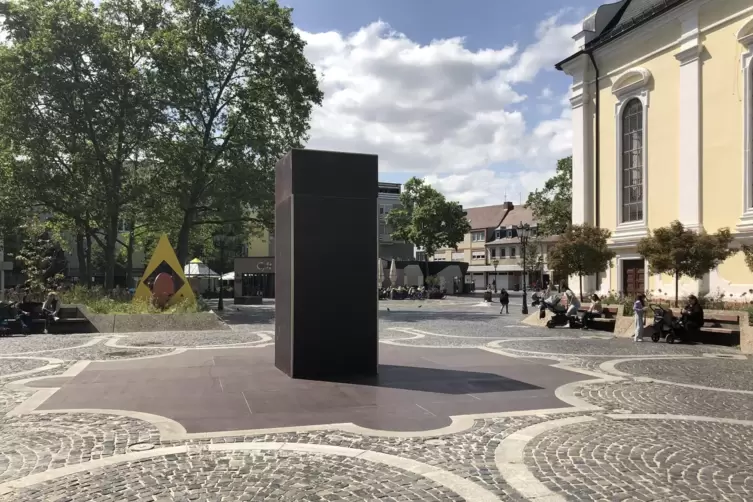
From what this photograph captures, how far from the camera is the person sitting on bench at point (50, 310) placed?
1922cm

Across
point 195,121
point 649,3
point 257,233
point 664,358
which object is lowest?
point 664,358

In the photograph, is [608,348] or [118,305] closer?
[608,348]

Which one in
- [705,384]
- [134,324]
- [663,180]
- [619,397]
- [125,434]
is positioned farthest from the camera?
[663,180]

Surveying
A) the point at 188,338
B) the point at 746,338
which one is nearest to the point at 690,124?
the point at 746,338

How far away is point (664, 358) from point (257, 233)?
26879mm

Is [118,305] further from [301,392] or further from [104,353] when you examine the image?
[301,392]

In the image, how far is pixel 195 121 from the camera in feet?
104

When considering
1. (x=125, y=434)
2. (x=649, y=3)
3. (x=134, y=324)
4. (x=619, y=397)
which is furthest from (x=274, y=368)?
(x=649, y=3)

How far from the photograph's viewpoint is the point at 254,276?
59.4m

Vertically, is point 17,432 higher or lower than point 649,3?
lower

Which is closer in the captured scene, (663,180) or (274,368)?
(274,368)

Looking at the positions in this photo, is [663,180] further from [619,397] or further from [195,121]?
[195,121]

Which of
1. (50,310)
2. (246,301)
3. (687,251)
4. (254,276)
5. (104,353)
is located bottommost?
(246,301)

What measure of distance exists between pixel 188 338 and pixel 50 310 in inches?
228
